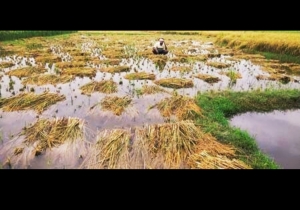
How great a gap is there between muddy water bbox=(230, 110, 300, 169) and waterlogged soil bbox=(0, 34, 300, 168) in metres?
1.67

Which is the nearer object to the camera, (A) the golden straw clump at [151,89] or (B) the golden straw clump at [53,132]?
(B) the golden straw clump at [53,132]

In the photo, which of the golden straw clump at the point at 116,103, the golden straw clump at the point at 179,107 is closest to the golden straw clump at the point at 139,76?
the golden straw clump at the point at 116,103

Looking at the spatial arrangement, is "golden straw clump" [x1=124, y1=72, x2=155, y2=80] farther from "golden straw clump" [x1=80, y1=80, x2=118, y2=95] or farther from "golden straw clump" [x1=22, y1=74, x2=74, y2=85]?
"golden straw clump" [x1=22, y1=74, x2=74, y2=85]

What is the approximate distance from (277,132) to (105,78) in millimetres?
5169

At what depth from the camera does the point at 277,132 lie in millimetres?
5531

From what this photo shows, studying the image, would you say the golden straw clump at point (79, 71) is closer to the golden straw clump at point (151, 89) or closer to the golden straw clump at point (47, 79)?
the golden straw clump at point (47, 79)

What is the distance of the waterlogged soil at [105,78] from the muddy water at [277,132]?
1675 millimetres

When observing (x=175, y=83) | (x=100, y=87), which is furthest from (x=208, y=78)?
(x=100, y=87)

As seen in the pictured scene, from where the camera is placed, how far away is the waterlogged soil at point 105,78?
17.5ft

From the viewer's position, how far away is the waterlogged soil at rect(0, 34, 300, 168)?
5328mm

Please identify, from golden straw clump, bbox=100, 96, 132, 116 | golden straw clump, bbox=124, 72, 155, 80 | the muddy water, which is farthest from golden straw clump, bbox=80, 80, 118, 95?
the muddy water

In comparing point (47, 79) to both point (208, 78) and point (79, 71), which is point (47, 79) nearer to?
point (79, 71)
